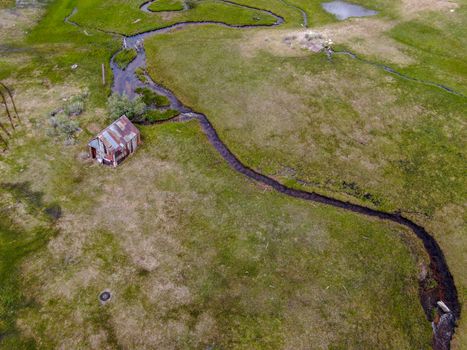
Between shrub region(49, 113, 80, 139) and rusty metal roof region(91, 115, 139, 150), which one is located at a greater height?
rusty metal roof region(91, 115, 139, 150)

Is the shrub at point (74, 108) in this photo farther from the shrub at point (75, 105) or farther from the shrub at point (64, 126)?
the shrub at point (64, 126)

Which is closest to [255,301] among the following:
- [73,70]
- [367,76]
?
[367,76]

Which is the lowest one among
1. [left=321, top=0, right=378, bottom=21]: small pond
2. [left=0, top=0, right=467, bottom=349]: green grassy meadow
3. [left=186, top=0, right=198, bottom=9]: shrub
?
[left=0, top=0, right=467, bottom=349]: green grassy meadow

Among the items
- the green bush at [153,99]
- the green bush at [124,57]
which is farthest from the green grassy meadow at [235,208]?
the green bush at [153,99]

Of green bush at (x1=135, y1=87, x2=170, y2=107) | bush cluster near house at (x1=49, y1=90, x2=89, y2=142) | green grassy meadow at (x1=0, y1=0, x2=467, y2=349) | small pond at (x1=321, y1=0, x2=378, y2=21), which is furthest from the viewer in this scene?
small pond at (x1=321, y1=0, x2=378, y2=21)

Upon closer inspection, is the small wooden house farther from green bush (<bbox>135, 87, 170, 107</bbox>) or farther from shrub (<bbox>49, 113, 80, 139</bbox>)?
green bush (<bbox>135, 87, 170, 107</bbox>)

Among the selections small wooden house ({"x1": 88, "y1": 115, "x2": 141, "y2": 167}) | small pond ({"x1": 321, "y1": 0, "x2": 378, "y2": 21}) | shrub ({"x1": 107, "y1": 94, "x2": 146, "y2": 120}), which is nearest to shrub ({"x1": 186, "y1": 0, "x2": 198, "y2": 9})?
small pond ({"x1": 321, "y1": 0, "x2": 378, "y2": 21})

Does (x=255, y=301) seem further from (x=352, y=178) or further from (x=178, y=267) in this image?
(x=352, y=178)
